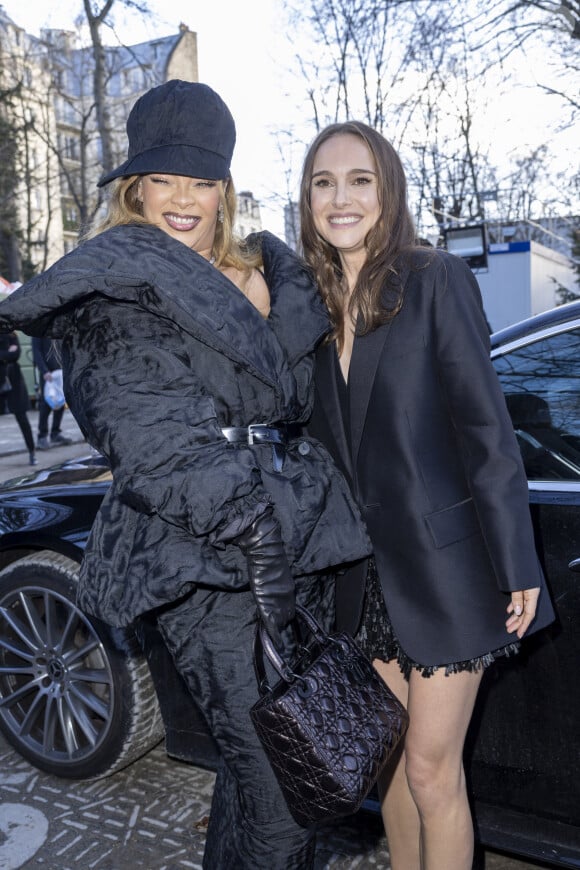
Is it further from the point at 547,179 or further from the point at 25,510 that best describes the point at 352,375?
the point at 547,179

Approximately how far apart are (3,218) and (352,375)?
30.0m

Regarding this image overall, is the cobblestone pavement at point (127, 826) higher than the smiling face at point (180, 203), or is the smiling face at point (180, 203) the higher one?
the smiling face at point (180, 203)

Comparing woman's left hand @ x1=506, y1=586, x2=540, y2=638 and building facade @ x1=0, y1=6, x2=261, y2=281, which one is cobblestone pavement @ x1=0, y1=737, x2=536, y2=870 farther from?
building facade @ x1=0, y1=6, x2=261, y2=281

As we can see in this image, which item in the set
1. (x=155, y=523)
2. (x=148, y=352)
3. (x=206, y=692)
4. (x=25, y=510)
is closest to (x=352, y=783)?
(x=206, y=692)

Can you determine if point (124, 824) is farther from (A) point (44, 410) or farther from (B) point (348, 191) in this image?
(A) point (44, 410)

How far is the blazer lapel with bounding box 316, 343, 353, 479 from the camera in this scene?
1906 mm

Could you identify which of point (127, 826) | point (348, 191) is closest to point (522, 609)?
point (348, 191)

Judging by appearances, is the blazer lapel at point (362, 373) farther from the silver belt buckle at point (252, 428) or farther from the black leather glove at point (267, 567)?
the black leather glove at point (267, 567)

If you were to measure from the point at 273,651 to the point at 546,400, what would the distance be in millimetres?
1187

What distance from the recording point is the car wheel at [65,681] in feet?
9.16

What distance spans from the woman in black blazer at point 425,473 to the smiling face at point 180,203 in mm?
284

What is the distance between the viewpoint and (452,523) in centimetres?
178

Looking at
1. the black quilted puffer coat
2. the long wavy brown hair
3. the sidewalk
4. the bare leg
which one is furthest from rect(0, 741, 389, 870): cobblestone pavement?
the sidewalk

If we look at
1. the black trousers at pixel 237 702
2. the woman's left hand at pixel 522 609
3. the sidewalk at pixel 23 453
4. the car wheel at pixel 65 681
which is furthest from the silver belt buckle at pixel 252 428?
the sidewalk at pixel 23 453
